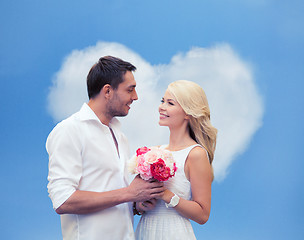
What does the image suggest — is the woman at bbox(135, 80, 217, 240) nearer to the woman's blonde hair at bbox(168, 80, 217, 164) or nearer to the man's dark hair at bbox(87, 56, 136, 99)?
the woman's blonde hair at bbox(168, 80, 217, 164)

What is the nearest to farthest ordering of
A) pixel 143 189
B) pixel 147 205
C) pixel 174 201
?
pixel 143 189, pixel 174 201, pixel 147 205

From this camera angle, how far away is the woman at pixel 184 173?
11.8 feet

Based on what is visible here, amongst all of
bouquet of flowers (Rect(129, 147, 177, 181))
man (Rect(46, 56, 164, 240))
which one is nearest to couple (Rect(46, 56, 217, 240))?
man (Rect(46, 56, 164, 240))

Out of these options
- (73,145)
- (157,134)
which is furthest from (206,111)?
(157,134)

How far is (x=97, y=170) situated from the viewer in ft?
11.3

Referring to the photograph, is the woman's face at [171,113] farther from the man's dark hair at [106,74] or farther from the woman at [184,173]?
the man's dark hair at [106,74]

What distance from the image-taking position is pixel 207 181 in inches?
143

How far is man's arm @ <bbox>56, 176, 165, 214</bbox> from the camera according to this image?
3219 millimetres

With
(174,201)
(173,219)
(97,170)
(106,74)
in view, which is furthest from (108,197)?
(106,74)

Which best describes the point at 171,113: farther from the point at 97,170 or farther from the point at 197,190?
the point at 97,170

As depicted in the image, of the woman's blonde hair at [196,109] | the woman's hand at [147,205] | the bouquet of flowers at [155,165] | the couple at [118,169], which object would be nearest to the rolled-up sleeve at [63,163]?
the couple at [118,169]

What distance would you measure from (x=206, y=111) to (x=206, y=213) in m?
0.89

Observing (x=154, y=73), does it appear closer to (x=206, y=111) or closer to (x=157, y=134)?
(x=157, y=134)

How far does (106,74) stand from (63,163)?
2.98ft
